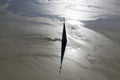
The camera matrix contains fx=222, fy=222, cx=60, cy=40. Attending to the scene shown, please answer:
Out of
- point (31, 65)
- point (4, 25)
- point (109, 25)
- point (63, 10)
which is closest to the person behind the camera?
point (31, 65)

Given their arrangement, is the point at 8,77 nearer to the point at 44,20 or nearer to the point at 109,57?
the point at 109,57

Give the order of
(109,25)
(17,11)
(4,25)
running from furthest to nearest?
1. (17,11)
2. (109,25)
3. (4,25)

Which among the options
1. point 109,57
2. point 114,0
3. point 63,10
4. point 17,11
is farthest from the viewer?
point 114,0

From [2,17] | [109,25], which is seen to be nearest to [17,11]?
[2,17]

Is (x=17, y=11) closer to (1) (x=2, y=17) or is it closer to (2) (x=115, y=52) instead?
(1) (x=2, y=17)

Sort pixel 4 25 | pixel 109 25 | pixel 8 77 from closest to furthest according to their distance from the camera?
pixel 8 77, pixel 4 25, pixel 109 25

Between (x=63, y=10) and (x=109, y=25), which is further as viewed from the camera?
(x=63, y=10)

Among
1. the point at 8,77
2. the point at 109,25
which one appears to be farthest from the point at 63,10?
the point at 8,77

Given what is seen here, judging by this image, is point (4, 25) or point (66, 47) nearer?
point (66, 47)

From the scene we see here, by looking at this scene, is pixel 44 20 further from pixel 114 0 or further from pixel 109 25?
pixel 114 0
